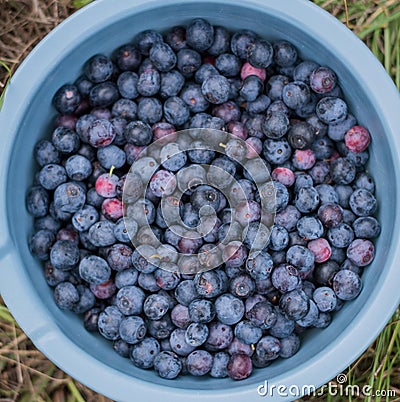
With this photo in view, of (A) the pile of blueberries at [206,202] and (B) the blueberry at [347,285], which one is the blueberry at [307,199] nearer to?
(A) the pile of blueberries at [206,202]

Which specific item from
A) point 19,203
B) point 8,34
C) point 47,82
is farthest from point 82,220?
point 8,34

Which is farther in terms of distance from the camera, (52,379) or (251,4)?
(52,379)

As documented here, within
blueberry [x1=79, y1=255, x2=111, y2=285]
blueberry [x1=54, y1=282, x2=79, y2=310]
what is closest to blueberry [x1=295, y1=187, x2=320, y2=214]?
blueberry [x1=79, y1=255, x2=111, y2=285]

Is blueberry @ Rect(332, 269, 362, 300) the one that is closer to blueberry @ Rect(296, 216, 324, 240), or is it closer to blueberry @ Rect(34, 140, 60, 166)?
blueberry @ Rect(296, 216, 324, 240)

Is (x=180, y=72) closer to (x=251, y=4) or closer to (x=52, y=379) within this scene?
(x=251, y=4)

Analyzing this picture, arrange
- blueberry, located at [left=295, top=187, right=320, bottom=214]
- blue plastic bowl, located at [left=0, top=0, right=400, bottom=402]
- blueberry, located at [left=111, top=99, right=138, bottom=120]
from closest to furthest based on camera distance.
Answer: blue plastic bowl, located at [left=0, top=0, right=400, bottom=402], blueberry, located at [left=295, top=187, right=320, bottom=214], blueberry, located at [left=111, top=99, right=138, bottom=120]

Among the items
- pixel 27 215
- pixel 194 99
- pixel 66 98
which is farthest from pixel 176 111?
pixel 27 215
